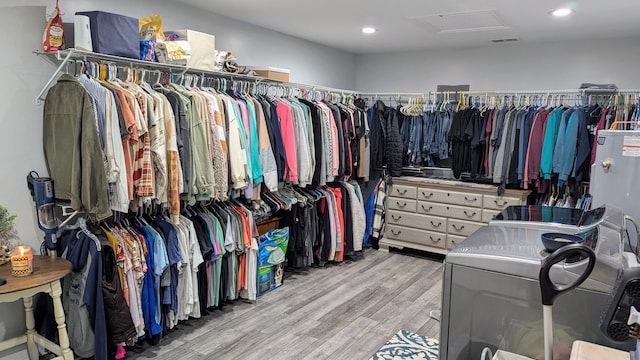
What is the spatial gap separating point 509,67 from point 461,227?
6.27ft

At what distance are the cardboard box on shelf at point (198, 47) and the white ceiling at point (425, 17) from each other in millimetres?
400

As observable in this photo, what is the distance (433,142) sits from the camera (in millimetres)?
4902

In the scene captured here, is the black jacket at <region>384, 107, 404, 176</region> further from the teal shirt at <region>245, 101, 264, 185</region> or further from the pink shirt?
the teal shirt at <region>245, 101, 264, 185</region>

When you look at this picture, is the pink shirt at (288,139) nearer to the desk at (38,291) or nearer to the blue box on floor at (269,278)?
the blue box on floor at (269,278)

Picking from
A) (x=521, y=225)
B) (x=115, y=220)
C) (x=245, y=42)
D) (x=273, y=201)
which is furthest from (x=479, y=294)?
(x=245, y=42)

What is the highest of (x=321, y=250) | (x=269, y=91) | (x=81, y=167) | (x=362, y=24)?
(x=362, y=24)

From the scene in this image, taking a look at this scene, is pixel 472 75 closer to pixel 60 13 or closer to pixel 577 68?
pixel 577 68

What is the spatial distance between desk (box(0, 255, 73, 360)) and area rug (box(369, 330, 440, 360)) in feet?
6.01

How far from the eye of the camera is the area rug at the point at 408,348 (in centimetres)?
284

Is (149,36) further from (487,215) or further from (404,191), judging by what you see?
(487,215)

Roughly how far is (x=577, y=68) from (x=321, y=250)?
10.7ft

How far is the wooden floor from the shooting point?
2.87 meters

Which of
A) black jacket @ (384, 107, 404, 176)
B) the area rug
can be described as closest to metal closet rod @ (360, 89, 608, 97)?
black jacket @ (384, 107, 404, 176)

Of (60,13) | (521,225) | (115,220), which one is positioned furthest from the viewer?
(115,220)
